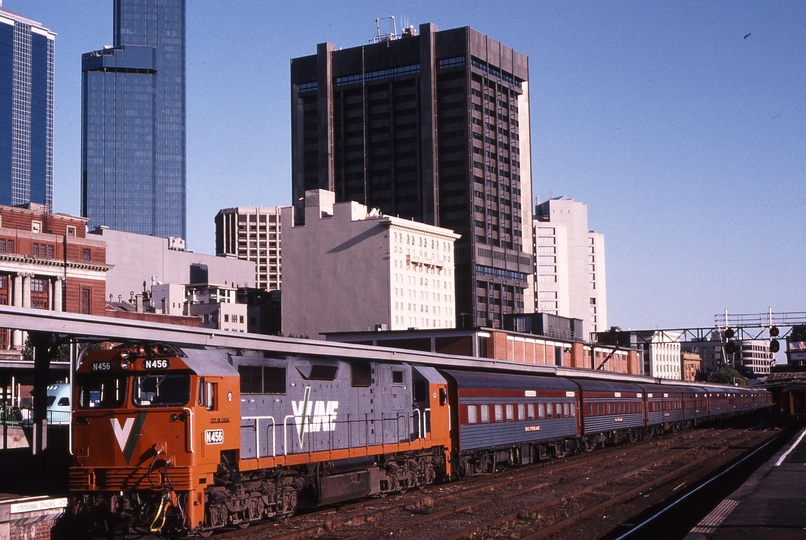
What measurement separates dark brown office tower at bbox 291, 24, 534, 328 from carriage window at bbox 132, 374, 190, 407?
15814 centimetres

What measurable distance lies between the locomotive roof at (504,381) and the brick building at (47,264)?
7896 centimetres

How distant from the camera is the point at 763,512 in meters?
21.7

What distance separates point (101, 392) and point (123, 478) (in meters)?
2.10

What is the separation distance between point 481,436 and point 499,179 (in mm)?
160626

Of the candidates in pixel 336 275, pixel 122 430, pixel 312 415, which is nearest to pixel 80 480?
pixel 122 430

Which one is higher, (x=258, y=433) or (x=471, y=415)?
(x=258, y=433)

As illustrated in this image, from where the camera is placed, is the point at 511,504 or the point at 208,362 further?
the point at 511,504

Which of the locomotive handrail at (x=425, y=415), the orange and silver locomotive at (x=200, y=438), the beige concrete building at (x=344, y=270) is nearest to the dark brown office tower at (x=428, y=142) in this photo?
the beige concrete building at (x=344, y=270)

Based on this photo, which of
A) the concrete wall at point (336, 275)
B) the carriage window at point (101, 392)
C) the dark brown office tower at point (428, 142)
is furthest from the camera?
the dark brown office tower at point (428, 142)

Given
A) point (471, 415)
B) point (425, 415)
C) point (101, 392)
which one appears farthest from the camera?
point (471, 415)

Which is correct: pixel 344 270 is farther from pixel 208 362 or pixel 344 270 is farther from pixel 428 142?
pixel 208 362

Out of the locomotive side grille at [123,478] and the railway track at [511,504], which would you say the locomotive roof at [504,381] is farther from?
the locomotive side grille at [123,478]

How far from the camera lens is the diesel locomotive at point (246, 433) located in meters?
20.9

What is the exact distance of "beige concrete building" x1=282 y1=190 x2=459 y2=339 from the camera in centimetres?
15918
